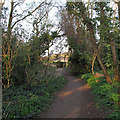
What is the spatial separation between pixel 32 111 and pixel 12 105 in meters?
0.58

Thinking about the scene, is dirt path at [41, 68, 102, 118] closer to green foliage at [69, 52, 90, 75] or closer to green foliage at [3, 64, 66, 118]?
green foliage at [3, 64, 66, 118]

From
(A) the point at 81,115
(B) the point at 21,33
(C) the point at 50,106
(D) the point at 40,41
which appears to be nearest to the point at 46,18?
(D) the point at 40,41

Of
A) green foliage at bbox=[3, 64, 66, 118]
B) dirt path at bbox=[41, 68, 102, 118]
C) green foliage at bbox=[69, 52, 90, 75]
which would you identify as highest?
green foliage at bbox=[69, 52, 90, 75]

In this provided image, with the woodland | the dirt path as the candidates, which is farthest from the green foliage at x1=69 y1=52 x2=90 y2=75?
the dirt path

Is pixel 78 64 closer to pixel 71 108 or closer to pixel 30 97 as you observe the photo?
pixel 71 108

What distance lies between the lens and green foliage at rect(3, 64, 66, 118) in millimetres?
3233

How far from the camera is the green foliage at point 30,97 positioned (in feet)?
10.6

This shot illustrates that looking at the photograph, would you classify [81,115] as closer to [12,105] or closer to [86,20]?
[12,105]

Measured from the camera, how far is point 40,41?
579 cm

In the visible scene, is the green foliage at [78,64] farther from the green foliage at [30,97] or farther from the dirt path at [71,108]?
the dirt path at [71,108]

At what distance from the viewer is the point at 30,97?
416cm

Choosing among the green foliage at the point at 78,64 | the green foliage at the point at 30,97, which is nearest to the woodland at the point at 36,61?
the green foliage at the point at 30,97

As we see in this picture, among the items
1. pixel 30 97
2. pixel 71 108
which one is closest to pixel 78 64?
pixel 71 108

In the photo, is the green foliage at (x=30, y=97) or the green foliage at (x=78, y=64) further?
the green foliage at (x=78, y=64)
